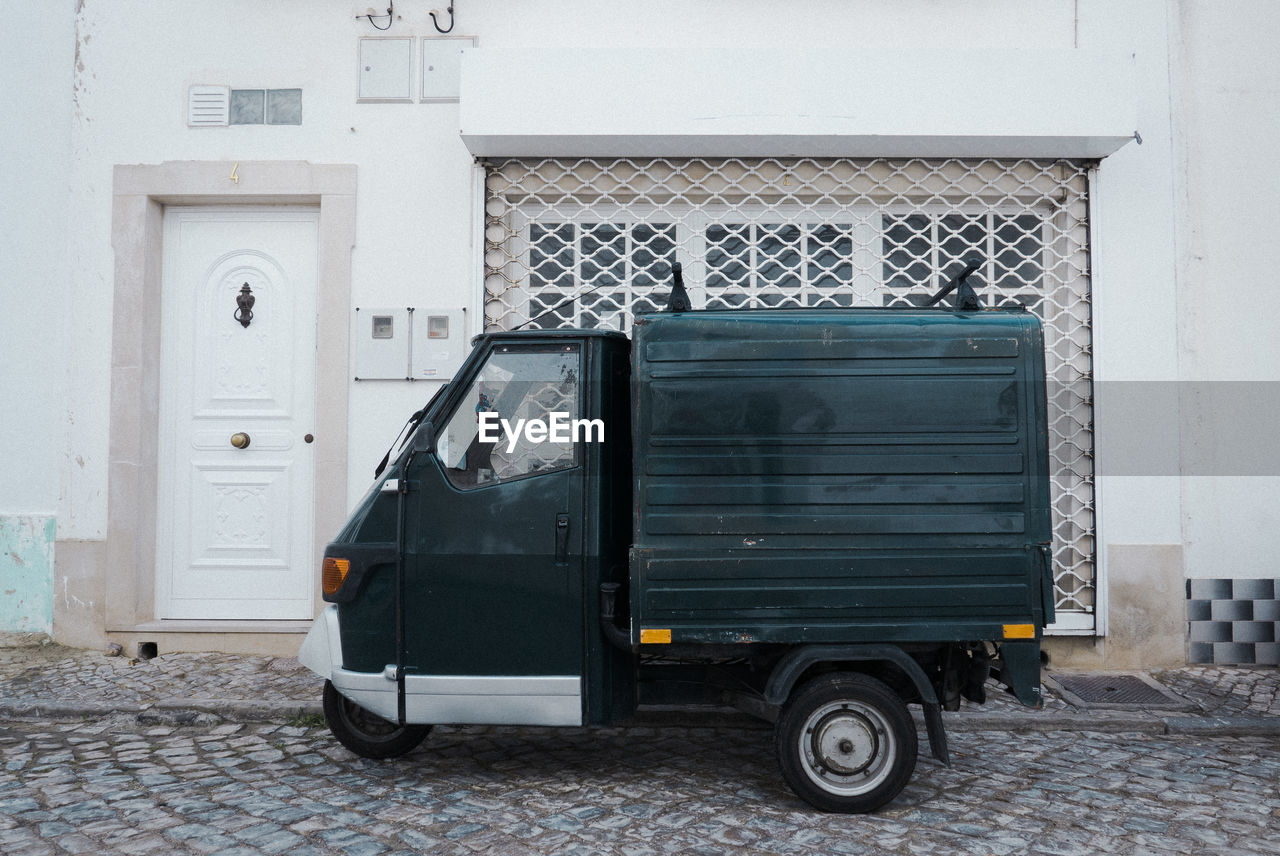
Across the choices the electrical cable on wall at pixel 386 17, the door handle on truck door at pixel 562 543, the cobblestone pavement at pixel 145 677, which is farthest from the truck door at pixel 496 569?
the electrical cable on wall at pixel 386 17

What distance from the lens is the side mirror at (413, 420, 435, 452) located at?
376 centimetres

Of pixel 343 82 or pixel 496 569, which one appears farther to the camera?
pixel 343 82

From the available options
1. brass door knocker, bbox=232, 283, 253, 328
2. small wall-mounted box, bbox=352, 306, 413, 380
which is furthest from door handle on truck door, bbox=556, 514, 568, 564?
brass door knocker, bbox=232, 283, 253, 328

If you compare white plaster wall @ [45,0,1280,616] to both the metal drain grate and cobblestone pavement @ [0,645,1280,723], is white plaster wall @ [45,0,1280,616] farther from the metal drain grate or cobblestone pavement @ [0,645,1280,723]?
the metal drain grate

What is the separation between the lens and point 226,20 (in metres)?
6.29

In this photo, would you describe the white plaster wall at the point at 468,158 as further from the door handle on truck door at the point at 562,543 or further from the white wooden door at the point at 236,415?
the door handle on truck door at the point at 562,543

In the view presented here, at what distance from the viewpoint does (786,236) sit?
630 cm

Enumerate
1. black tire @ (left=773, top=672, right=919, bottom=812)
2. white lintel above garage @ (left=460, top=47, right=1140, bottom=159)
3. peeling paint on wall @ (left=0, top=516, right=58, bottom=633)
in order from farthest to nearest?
peeling paint on wall @ (left=0, top=516, right=58, bottom=633) < white lintel above garage @ (left=460, top=47, right=1140, bottom=159) < black tire @ (left=773, top=672, right=919, bottom=812)

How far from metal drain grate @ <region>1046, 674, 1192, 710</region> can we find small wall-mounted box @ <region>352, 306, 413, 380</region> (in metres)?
4.71

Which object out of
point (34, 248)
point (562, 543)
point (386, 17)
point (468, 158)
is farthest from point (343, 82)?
point (562, 543)

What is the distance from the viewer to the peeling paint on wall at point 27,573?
6.11m

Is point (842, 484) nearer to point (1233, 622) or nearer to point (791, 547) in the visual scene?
point (791, 547)

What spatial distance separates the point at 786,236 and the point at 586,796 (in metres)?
4.10

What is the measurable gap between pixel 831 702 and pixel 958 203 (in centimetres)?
413
